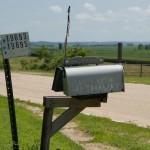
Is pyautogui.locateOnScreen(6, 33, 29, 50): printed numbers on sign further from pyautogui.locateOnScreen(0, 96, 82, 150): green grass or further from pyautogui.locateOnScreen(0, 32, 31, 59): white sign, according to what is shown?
pyautogui.locateOnScreen(0, 96, 82, 150): green grass

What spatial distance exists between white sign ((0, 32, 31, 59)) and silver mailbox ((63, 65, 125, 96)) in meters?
0.80

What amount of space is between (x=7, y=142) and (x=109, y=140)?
188cm

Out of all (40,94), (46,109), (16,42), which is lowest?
(40,94)

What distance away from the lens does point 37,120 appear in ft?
31.0

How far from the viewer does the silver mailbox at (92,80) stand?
13.1ft

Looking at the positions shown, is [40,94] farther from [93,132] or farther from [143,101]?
[93,132]

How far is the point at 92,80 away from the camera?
4059 millimetres

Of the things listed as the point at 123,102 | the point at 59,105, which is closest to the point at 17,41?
the point at 59,105

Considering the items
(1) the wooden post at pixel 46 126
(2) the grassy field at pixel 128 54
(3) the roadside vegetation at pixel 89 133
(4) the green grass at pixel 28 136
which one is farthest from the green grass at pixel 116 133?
(2) the grassy field at pixel 128 54

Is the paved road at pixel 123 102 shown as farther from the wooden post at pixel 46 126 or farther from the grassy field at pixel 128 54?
the grassy field at pixel 128 54

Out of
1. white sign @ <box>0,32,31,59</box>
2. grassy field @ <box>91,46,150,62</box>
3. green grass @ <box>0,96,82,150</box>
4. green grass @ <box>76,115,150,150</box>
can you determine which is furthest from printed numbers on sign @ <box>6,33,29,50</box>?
grassy field @ <box>91,46,150,62</box>

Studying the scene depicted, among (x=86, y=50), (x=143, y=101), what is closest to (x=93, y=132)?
(x=143, y=101)

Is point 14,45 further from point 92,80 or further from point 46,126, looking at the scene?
point 92,80

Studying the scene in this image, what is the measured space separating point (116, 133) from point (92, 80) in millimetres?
4363
